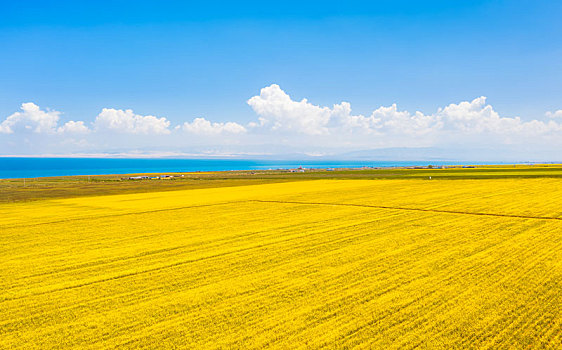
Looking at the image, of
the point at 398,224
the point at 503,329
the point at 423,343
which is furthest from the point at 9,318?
the point at 398,224

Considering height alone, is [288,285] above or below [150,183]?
above

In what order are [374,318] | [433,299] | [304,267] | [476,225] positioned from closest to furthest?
[374,318] < [433,299] < [304,267] < [476,225]

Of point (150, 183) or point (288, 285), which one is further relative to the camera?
point (150, 183)

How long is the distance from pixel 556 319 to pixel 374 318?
3815 millimetres

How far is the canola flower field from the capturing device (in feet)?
24.0

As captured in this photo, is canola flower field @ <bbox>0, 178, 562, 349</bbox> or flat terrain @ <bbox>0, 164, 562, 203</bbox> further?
flat terrain @ <bbox>0, 164, 562, 203</bbox>

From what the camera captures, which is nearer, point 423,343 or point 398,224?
point 423,343

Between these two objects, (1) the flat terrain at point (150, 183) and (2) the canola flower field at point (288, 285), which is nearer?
(2) the canola flower field at point (288, 285)

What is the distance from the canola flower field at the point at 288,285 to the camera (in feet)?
24.0

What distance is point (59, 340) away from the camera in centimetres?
725

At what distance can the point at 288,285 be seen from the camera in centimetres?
1013

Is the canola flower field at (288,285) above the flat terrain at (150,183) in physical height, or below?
above

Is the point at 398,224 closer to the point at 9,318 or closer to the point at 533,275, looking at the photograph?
the point at 533,275

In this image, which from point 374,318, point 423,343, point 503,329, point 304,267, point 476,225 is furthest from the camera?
point 476,225
